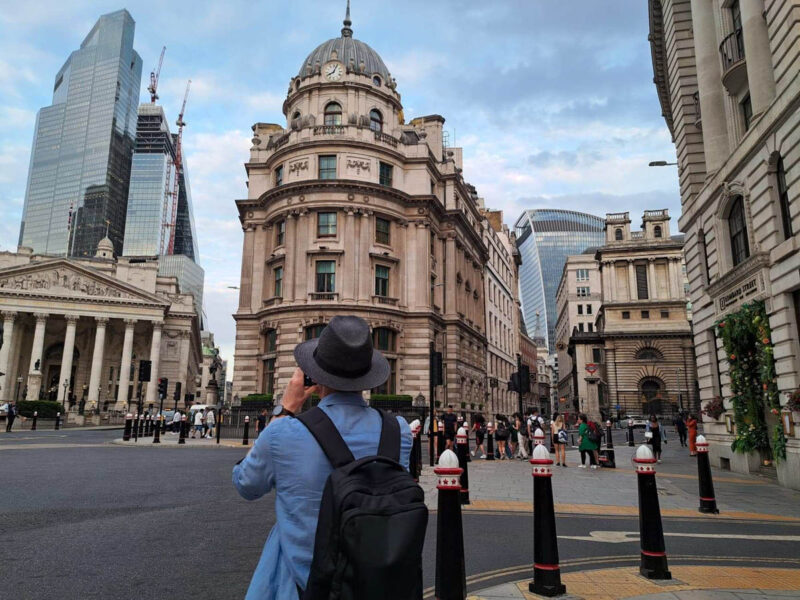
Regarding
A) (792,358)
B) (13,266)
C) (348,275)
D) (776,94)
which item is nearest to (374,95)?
(348,275)

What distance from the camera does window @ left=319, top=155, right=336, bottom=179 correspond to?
131 feet

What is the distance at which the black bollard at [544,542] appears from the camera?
16.0 ft

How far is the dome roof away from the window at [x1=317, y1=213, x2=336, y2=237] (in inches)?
488

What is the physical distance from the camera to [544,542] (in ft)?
16.4

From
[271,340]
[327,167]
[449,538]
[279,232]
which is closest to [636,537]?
[449,538]

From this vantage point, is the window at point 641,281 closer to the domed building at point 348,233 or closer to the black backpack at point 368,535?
the domed building at point 348,233

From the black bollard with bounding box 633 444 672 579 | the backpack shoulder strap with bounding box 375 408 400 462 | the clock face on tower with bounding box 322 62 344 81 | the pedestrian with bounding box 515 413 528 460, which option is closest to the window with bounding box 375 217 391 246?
the clock face on tower with bounding box 322 62 344 81

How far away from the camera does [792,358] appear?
12.2 meters

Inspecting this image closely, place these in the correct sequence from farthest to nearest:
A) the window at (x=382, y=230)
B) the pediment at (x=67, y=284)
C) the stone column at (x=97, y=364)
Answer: the pediment at (x=67, y=284) → the stone column at (x=97, y=364) → the window at (x=382, y=230)

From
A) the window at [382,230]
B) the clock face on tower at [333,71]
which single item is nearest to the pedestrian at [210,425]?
the window at [382,230]

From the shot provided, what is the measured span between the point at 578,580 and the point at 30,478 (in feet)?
38.5

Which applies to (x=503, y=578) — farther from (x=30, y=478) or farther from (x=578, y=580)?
(x=30, y=478)

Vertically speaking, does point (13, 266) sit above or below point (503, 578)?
above

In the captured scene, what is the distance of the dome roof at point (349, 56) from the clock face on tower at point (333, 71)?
900mm
